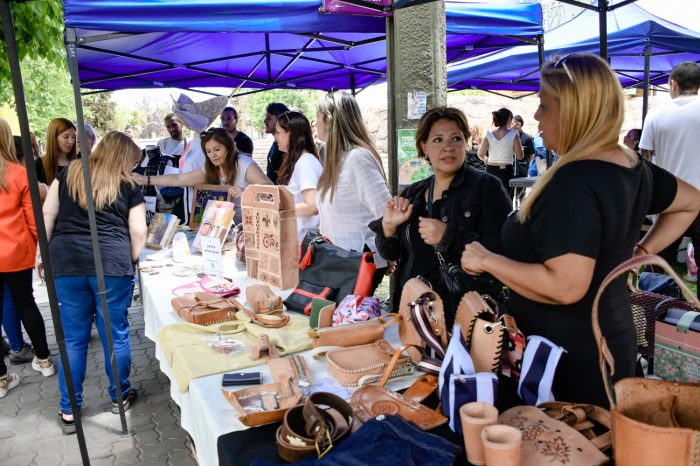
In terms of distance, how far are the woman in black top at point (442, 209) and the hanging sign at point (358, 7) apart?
954mm

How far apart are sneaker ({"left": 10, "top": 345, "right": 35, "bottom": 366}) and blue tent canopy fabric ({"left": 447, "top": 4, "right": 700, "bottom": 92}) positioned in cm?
607

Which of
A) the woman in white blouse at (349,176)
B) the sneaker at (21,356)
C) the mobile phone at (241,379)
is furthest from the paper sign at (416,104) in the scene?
the sneaker at (21,356)

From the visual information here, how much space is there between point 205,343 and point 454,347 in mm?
1134

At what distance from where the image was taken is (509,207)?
2.30 metres

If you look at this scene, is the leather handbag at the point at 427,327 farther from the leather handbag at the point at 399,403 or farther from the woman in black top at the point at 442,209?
the woman in black top at the point at 442,209

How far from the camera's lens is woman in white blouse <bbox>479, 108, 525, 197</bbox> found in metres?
8.90

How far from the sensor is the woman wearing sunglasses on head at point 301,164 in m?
3.44

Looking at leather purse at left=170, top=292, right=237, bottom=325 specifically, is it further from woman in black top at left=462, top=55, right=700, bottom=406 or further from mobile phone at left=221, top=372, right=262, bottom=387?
woman in black top at left=462, top=55, right=700, bottom=406

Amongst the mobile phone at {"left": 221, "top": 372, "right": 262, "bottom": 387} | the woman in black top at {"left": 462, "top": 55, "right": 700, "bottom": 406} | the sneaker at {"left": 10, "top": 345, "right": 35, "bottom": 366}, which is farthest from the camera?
the sneaker at {"left": 10, "top": 345, "right": 35, "bottom": 366}

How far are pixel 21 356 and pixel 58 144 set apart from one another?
69.6 inches

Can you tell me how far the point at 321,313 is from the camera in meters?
2.24

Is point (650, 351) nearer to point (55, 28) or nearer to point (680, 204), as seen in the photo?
point (680, 204)

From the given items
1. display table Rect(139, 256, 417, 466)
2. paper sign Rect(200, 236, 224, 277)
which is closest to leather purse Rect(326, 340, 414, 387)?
display table Rect(139, 256, 417, 466)

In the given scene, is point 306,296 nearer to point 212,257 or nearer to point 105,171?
point 212,257
